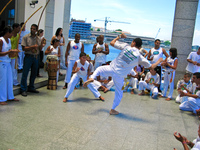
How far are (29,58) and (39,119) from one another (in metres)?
2.13

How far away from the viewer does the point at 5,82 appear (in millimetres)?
4887

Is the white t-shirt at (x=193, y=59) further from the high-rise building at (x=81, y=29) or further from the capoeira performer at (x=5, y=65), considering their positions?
the high-rise building at (x=81, y=29)

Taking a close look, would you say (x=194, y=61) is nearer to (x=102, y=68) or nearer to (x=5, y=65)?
(x=102, y=68)

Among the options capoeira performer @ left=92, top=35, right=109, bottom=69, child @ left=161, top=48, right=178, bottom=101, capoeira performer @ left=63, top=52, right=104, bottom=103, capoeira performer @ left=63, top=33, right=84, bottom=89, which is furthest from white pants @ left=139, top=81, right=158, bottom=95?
capoeira performer @ left=63, top=33, right=84, bottom=89

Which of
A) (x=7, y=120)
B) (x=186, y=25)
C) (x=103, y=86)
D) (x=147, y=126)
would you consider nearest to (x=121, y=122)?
(x=147, y=126)

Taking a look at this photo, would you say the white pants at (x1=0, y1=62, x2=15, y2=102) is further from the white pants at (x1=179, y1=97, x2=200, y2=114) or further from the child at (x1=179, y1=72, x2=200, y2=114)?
the white pants at (x1=179, y1=97, x2=200, y2=114)

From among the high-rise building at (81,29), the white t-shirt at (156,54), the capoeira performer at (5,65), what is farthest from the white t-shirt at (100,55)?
the high-rise building at (81,29)

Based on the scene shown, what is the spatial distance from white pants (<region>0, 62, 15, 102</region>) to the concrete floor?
20cm

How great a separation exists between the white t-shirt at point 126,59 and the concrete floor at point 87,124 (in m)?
1.03

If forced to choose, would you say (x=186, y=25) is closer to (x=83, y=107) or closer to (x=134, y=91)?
(x=134, y=91)

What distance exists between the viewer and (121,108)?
5.47 m

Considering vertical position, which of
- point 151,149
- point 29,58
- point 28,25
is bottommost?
point 151,149

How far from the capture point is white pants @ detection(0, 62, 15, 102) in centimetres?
481

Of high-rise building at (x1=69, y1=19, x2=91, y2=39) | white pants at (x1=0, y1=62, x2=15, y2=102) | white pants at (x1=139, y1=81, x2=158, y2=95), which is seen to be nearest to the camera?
white pants at (x1=0, y1=62, x2=15, y2=102)
